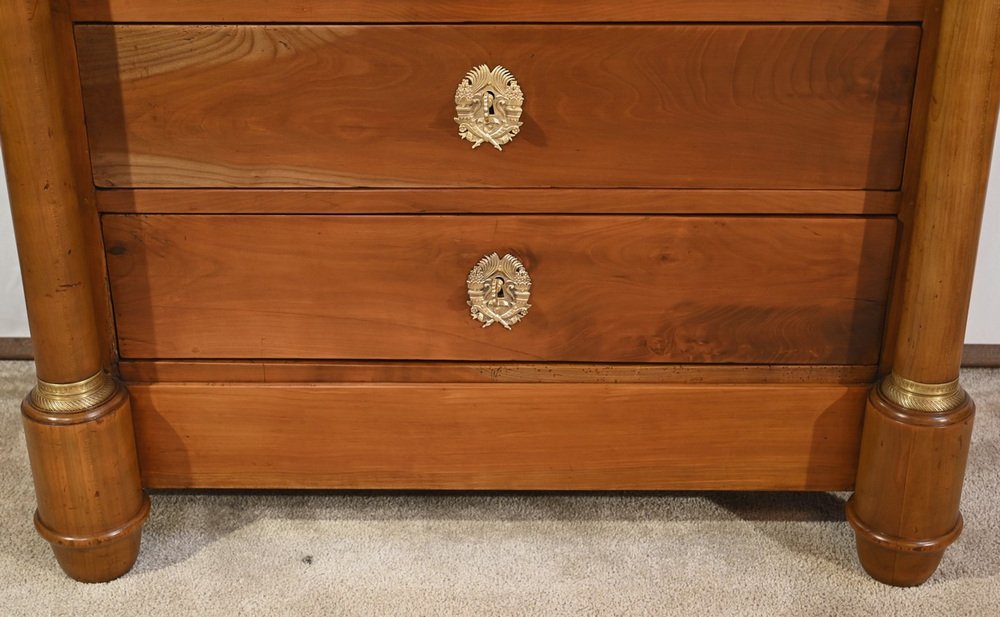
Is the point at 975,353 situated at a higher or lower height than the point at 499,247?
lower

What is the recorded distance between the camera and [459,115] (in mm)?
919

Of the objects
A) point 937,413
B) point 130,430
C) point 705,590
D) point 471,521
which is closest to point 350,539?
point 471,521

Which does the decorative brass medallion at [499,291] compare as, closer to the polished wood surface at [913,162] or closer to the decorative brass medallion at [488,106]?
the decorative brass medallion at [488,106]

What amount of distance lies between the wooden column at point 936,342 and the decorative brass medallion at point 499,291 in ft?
1.25

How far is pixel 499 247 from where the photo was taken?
98 cm

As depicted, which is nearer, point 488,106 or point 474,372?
point 488,106

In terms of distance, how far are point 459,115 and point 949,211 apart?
0.47 metres

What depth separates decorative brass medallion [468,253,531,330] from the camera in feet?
3.21

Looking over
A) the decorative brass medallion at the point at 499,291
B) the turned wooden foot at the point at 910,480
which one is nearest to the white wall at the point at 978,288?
the turned wooden foot at the point at 910,480

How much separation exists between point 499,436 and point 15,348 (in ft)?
3.22

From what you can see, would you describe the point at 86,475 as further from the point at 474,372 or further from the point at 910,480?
the point at 910,480

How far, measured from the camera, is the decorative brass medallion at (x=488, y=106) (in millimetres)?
907

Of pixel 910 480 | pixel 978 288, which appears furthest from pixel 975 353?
pixel 910 480

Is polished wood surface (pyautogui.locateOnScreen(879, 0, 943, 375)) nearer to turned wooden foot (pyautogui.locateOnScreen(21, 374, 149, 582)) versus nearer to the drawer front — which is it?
the drawer front
